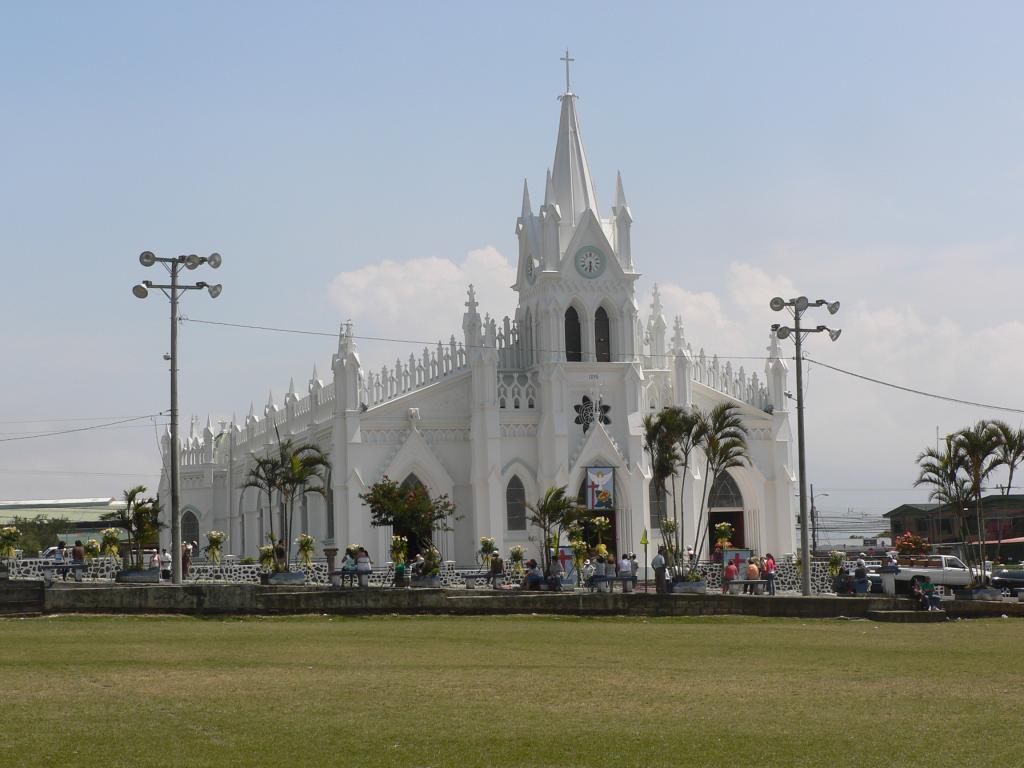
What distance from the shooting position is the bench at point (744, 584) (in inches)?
1516

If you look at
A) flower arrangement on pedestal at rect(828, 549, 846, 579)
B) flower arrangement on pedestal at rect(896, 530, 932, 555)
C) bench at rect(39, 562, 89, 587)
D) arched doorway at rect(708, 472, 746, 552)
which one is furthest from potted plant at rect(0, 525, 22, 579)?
flower arrangement on pedestal at rect(896, 530, 932, 555)

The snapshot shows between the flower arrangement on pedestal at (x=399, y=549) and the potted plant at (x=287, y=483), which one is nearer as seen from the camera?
the potted plant at (x=287, y=483)

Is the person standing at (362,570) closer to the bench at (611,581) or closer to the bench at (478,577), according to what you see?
the bench at (478,577)

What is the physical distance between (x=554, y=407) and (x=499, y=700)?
42.7m

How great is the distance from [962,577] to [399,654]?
110 feet

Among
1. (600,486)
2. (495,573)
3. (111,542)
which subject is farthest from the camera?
(600,486)

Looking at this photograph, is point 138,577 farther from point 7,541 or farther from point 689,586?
point 689,586

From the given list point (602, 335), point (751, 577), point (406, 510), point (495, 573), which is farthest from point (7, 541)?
point (602, 335)

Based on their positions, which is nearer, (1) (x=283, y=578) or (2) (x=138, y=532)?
(1) (x=283, y=578)

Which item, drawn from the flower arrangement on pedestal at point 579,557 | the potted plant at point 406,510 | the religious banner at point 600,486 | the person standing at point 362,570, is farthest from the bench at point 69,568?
the religious banner at point 600,486

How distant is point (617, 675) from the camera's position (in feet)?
60.5

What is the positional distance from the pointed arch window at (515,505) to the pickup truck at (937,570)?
573 inches

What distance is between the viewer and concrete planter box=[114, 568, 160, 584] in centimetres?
3994

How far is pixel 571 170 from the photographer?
61.5 metres
